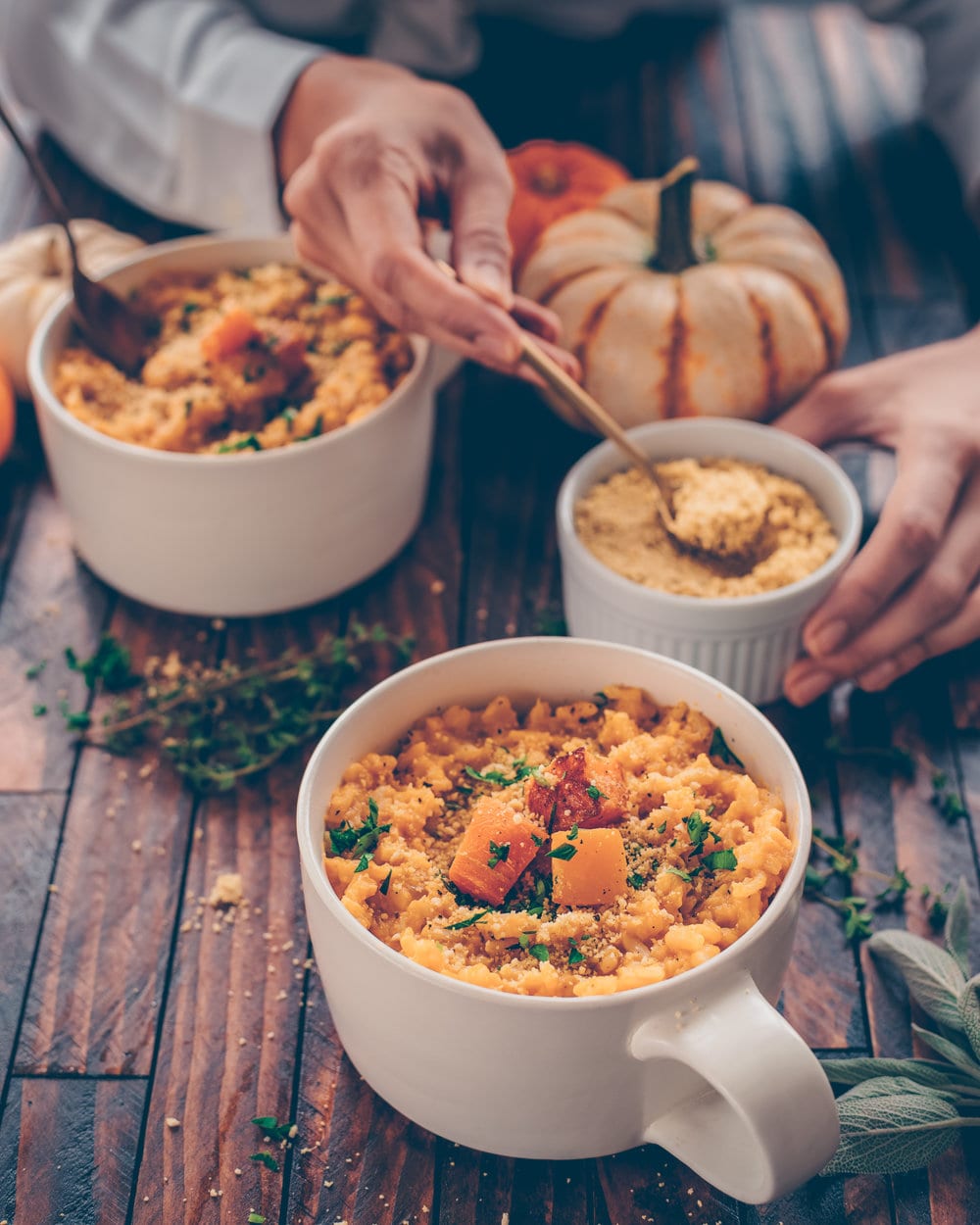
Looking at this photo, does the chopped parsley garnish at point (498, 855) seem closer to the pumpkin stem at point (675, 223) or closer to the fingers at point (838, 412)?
the fingers at point (838, 412)

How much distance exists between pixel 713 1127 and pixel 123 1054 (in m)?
0.62

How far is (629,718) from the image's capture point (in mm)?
1376

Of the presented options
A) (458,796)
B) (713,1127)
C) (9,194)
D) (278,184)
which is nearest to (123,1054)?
(458,796)

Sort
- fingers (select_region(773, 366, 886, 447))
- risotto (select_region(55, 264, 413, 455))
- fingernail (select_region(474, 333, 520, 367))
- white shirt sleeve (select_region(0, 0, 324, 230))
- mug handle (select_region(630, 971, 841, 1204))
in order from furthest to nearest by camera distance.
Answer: white shirt sleeve (select_region(0, 0, 324, 230)) < fingers (select_region(773, 366, 886, 447)) < risotto (select_region(55, 264, 413, 455)) < fingernail (select_region(474, 333, 520, 367)) < mug handle (select_region(630, 971, 841, 1204))

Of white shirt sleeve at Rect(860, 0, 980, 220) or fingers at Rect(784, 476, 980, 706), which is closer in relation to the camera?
fingers at Rect(784, 476, 980, 706)

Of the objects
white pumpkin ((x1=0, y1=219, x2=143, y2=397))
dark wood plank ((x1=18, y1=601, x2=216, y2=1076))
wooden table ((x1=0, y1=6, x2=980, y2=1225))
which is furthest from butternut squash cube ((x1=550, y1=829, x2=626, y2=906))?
white pumpkin ((x1=0, y1=219, x2=143, y2=397))

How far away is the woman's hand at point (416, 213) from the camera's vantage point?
1.61 meters

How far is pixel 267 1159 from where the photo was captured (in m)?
1.27

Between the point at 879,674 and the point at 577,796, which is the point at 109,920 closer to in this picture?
the point at 577,796

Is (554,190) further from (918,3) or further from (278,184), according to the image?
(918,3)

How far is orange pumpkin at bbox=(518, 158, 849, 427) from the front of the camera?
6.29ft

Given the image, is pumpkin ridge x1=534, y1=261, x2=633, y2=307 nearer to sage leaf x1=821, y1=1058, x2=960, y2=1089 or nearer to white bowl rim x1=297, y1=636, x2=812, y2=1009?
white bowl rim x1=297, y1=636, x2=812, y2=1009

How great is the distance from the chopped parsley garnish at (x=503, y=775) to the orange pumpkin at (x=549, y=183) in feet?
3.71

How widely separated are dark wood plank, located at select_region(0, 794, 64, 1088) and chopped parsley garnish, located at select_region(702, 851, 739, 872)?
745 mm
